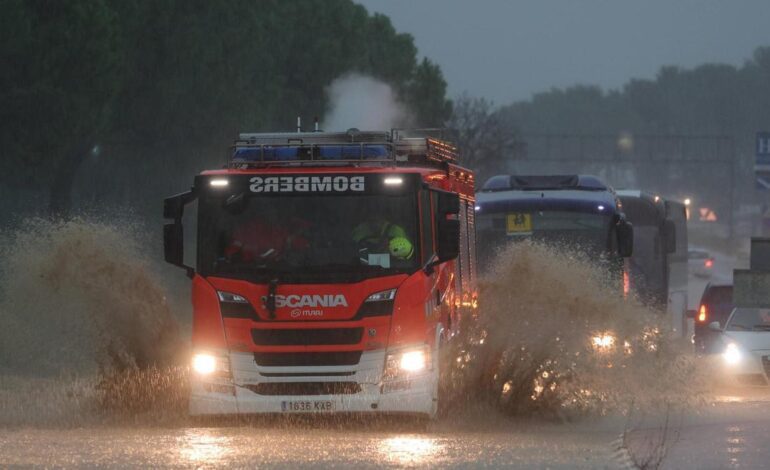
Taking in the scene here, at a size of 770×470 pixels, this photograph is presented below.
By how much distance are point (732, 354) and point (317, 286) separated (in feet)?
31.5

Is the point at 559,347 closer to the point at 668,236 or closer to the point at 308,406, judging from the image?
the point at 308,406

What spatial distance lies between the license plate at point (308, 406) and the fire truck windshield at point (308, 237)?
1.07 m

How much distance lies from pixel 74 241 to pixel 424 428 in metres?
5.10

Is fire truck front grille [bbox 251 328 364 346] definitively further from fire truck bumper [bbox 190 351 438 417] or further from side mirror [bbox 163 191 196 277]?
side mirror [bbox 163 191 196 277]

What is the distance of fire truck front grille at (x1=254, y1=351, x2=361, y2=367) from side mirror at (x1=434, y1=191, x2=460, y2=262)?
123cm

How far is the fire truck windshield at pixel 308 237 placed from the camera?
14.6 m

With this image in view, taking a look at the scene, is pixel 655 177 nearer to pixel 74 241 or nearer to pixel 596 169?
pixel 596 169

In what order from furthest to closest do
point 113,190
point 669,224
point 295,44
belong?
point 295,44 < point 113,190 < point 669,224

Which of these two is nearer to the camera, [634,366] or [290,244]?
[290,244]

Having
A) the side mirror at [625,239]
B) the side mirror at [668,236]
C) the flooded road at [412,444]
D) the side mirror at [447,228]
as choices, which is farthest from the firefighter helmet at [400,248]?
the side mirror at [668,236]

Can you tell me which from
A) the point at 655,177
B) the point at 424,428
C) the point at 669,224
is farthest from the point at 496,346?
the point at 655,177

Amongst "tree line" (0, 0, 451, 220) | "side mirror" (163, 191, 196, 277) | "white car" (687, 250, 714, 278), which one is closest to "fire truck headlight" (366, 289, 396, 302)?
"side mirror" (163, 191, 196, 277)

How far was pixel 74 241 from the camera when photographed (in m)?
18.2

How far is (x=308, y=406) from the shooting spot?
47.2 ft
